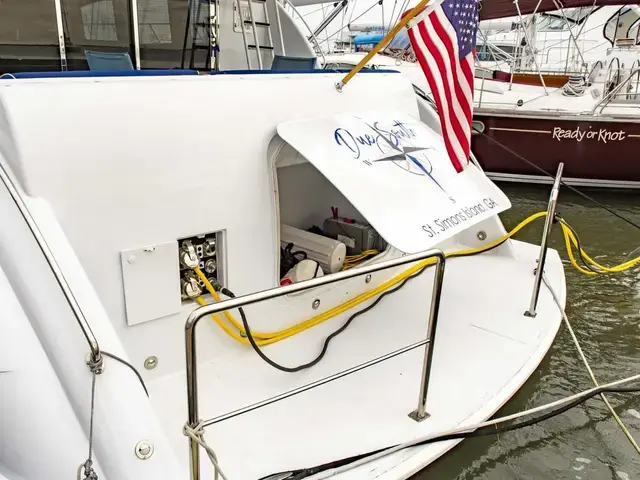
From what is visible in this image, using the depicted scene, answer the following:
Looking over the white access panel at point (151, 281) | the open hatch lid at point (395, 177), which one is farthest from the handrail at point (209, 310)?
the white access panel at point (151, 281)

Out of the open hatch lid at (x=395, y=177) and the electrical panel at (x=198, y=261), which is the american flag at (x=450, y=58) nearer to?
the open hatch lid at (x=395, y=177)

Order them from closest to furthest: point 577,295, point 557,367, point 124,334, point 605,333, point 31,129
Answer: point 31,129 < point 124,334 < point 557,367 < point 605,333 < point 577,295

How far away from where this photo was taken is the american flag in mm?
3193

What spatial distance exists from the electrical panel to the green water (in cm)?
152

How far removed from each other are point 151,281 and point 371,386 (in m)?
1.30

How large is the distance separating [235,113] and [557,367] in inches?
109

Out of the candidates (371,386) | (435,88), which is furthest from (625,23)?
(371,386)

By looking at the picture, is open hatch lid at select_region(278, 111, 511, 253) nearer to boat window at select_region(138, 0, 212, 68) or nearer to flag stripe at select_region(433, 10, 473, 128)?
flag stripe at select_region(433, 10, 473, 128)

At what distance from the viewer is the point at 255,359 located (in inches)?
134

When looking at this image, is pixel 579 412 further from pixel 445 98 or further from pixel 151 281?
pixel 151 281

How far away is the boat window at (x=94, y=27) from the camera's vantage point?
3.90 metres

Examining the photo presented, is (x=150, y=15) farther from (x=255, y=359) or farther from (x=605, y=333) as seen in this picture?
(x=605, y=333)

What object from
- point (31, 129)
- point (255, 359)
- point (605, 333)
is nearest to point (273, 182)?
point (255, 359)

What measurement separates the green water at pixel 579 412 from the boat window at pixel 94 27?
343 cm
